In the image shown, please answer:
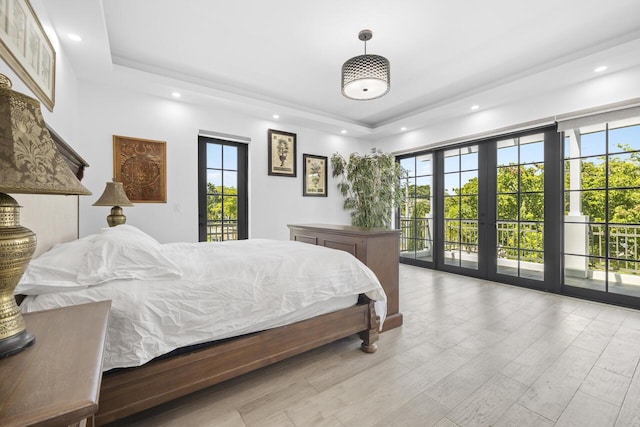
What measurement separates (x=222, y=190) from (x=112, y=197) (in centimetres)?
158

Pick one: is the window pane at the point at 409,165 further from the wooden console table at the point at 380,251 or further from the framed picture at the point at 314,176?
the wooden console table at the point at 380,251

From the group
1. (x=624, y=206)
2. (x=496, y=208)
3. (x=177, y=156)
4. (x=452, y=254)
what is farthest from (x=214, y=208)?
(x=624, y=206)

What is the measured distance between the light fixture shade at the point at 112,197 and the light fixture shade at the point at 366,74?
2462 millimetres

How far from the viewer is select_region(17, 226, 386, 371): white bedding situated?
1.27 metres

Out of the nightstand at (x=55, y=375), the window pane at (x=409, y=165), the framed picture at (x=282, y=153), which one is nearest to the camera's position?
the nightstand at (x=55, y=375)

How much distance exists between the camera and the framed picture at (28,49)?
4.79ft

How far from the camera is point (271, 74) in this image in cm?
352

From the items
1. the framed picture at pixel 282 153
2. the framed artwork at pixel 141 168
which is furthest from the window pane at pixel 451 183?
the framed artwork at pixel 141 168

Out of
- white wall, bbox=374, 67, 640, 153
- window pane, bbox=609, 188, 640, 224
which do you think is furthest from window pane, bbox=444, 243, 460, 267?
window pane, bbox=609, 188, 640, 224

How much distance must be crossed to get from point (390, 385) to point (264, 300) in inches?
37.4

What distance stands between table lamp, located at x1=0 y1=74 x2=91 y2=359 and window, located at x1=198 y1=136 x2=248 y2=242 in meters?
3.39

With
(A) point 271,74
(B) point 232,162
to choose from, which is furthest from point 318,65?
(B) point 232,162

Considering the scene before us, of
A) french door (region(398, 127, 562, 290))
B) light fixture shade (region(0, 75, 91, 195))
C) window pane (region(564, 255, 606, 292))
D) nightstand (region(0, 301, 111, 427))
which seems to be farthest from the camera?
french door (region(398, 127, 562, 290))

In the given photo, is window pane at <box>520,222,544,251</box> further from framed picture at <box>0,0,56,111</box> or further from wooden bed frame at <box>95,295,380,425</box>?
framed picture at <box>0,0,56,111</box>
